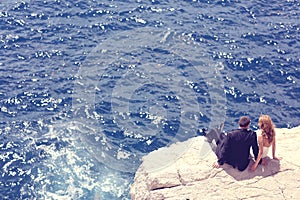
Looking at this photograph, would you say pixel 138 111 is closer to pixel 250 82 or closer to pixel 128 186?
pixel 128 186

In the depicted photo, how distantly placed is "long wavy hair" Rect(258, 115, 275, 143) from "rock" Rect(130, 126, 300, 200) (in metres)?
1.56

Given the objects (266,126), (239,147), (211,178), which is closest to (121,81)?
(211,178)

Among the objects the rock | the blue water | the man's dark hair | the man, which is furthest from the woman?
the blue water

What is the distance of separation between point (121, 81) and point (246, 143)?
17.5 meters

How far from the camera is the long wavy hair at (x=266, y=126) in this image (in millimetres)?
19712

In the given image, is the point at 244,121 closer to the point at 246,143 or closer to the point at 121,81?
the point at 246,143

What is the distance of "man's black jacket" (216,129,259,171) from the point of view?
790 inches

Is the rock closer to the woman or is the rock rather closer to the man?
the man

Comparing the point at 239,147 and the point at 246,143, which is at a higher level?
the point at 246,143

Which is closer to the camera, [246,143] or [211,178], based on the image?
[246,143]

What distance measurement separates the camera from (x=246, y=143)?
20125 mm

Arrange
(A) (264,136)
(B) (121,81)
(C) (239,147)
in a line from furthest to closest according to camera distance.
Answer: (B) (121,81), (C) (239,147), (A) (264,136)

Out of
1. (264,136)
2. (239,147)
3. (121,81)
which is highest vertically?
(264,136)

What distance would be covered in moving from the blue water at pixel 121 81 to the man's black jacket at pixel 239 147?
370 inches
